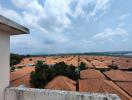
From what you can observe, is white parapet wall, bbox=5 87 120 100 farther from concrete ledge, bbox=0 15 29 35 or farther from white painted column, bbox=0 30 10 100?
concrete ledge, bbox=0 15 29 35

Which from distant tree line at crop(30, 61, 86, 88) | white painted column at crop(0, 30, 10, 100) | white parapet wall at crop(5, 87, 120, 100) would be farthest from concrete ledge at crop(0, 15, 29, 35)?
distant tree line at crop(30, 61, 86, 88)

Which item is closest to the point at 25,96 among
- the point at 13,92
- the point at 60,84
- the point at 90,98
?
the point at 13,92

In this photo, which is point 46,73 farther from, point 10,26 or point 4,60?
point 10,26

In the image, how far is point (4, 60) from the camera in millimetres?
2914

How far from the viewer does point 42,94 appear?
2615 mm

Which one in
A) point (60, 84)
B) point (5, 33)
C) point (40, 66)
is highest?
point (5, 33)

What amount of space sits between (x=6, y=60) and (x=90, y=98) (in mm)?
1401

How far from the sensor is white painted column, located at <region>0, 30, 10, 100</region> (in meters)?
2.81

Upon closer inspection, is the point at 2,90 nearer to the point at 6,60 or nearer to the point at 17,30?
the point at 6,60

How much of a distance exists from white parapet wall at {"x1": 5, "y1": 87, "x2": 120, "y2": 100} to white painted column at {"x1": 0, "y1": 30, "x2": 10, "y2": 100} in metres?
0.14

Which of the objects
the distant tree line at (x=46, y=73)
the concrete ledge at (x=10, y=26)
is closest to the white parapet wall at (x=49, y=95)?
the concrete ledge at (x=10, y=26)

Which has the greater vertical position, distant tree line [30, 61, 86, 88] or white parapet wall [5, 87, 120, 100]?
white parapet wall [5, 87, 120, 100]

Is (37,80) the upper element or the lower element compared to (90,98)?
lower

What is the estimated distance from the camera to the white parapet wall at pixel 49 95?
2.46 m
